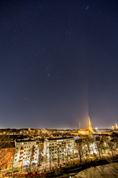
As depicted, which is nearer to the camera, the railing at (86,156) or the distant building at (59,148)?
the railing at (86,156)

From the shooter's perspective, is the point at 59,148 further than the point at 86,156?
No

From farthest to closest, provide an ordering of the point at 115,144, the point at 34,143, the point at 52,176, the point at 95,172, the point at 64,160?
the point at 115,144 < the point at 64,160 < the point at 34,143 < the point at 52,176 < the point at 95,172

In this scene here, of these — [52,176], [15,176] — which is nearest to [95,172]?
[52,176]

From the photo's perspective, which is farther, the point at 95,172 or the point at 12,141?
the point at 12,141

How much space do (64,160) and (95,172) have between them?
16562 millimetres

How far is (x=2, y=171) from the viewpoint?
58.0ft

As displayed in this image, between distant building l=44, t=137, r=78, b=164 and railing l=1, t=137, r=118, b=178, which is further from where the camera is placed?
distant building l=44, t=137, r=78, b=164

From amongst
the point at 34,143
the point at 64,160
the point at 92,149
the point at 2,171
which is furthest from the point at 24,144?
the point at 92,149

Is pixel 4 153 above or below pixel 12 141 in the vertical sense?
below

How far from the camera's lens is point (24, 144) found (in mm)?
21734

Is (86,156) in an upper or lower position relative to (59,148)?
lower

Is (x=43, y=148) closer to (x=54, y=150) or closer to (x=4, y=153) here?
(x=54, y=150)

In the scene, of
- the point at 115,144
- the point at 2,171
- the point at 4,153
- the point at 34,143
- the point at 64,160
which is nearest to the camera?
the point at 2,171

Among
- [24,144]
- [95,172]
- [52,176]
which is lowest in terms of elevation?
[52,176]
